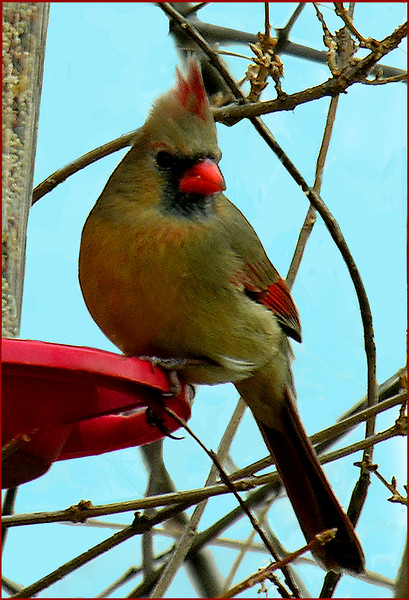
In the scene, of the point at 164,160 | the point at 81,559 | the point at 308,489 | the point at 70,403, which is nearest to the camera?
the point at 70,403

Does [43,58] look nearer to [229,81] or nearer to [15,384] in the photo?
[229,81]

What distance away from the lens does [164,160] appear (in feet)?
6.63

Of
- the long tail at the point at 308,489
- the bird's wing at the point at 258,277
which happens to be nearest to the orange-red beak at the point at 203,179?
the bird's wing at the point at 258,277

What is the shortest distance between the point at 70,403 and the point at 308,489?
1.07 metres

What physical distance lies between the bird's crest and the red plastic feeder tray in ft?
1.90

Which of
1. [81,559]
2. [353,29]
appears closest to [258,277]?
[353,29]

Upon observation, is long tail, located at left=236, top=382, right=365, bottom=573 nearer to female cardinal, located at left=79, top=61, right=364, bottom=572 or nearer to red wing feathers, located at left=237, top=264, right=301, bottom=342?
female cardinal, located at left=79, top=61, right=364, bottom=572

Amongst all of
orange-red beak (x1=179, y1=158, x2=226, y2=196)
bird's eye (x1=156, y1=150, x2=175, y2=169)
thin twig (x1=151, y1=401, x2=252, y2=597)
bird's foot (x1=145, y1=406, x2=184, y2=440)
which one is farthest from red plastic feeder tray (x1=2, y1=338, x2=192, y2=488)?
bird's eye (x1=156, y1=150, x2=175, y2=169)

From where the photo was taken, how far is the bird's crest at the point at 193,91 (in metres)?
1.80

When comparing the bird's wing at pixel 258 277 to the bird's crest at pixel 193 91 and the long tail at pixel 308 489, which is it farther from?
the bird's crest at pixel 193 91

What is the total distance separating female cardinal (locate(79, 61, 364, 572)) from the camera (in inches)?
72.6

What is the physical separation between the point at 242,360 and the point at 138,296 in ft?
1.04

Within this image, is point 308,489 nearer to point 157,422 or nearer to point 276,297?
point 276,297

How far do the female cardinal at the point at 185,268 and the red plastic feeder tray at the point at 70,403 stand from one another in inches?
8.4
